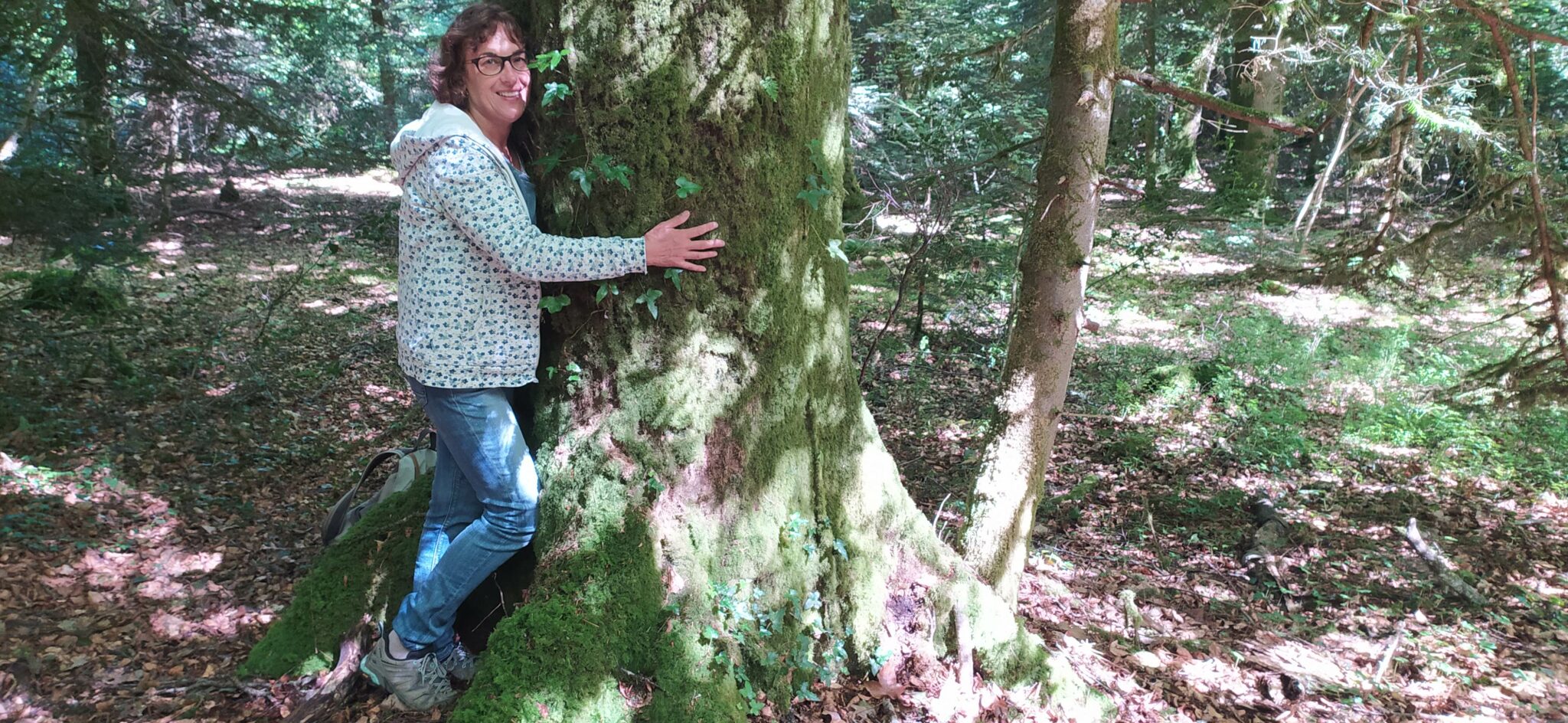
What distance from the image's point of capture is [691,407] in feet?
8.89

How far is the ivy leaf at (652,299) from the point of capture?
2596 mm

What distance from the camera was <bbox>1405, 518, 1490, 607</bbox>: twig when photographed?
4906mm

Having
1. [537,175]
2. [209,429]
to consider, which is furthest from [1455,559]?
[209,429]

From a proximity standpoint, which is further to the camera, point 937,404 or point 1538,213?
point 937,404

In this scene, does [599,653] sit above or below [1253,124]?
below

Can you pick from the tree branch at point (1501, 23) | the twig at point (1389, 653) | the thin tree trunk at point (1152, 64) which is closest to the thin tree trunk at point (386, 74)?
the thin tree trunk at point (1152, 64)

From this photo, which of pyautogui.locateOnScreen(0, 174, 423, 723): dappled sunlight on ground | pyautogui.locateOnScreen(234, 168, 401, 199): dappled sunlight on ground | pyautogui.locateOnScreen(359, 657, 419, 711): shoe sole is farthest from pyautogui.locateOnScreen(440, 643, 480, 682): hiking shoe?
pyautogui.locateOnScreen(234, 168, 401, 199): dappled sunlight on ground

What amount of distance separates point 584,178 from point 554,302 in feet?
1.33

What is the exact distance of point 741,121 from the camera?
8.58 ft

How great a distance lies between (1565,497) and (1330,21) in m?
4.11

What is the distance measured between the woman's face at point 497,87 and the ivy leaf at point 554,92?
79mm

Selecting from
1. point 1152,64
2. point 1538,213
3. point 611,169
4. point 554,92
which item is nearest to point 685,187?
point 611,169

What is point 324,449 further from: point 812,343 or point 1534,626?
point 1534,626

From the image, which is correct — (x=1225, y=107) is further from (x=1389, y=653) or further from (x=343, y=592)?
(x=343, y=592)
